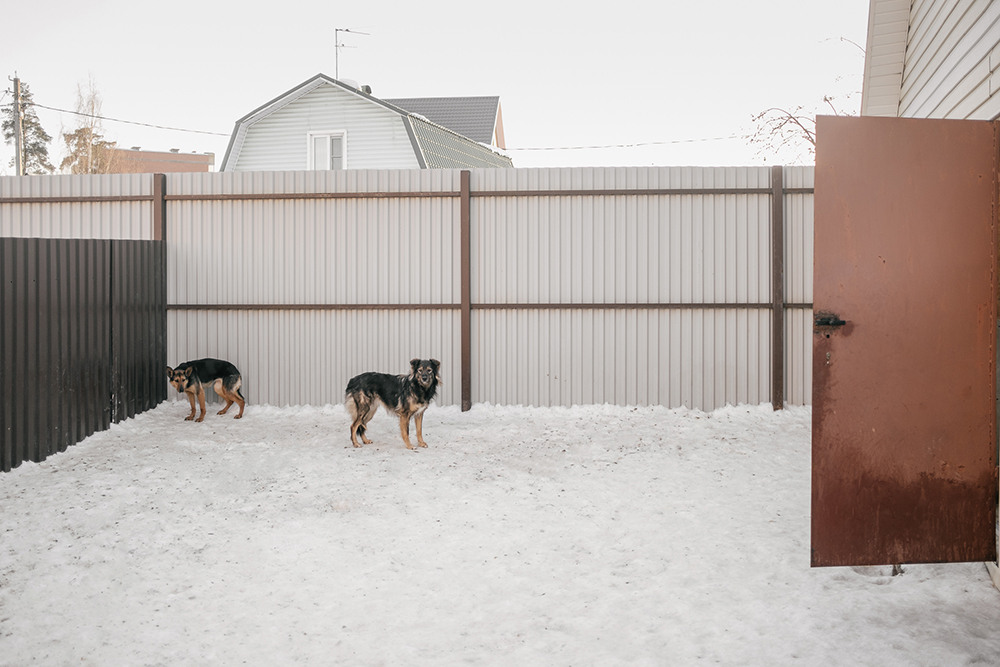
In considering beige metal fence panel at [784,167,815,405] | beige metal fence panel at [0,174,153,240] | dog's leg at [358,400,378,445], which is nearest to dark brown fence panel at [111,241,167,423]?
beige metal fence panel at [0,174,153,240]

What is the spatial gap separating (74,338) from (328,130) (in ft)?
36.4

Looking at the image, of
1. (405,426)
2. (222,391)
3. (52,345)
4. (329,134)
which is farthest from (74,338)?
(329,134)

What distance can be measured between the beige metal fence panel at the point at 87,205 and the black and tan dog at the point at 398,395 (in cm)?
383

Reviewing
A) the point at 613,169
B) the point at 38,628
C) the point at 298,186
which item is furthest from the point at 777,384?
the point at 38,628

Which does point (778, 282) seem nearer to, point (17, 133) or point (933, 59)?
point (933, 59)

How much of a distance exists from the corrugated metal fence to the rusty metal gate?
4.80m

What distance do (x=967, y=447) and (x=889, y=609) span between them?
2.99 feet

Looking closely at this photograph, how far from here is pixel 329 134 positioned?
1734cm

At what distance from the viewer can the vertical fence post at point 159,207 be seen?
9.04 metres

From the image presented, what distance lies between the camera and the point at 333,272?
8984 mm

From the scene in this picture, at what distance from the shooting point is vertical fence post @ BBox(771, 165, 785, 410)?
8516mm

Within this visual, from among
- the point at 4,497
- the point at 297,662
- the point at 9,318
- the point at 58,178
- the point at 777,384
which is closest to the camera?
the point at 297,662

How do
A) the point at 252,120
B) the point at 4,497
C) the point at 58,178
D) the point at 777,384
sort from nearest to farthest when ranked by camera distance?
1. the point at 4,497
2. the point at 777,384
3. the point at 58,178
4. the point at 252,120

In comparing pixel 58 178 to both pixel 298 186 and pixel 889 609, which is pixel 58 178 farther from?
pixel 889 609
